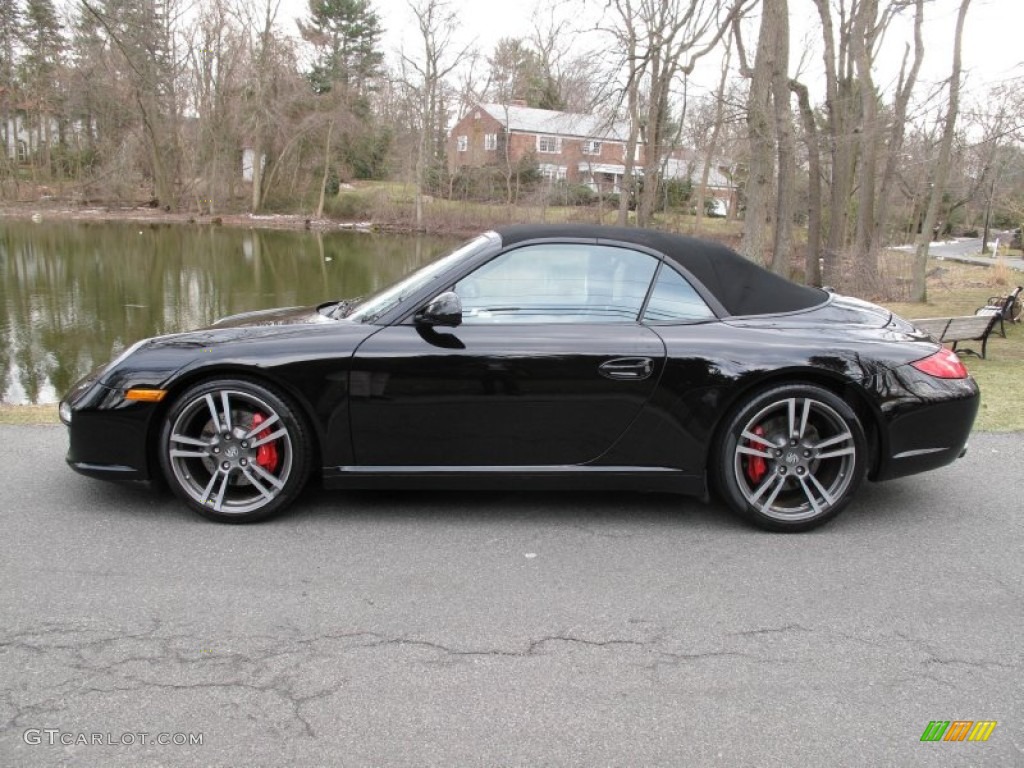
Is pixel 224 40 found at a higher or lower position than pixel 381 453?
higher

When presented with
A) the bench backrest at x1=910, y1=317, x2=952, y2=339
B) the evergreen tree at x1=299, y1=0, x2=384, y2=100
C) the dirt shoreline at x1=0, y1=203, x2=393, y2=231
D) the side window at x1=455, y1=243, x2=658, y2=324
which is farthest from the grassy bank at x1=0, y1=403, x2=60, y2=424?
the evergreen tree at x1=299, y1=0, x2=384, y2=100

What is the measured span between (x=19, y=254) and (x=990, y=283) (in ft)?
99.8

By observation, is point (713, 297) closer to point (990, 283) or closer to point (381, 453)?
point (381, 453)

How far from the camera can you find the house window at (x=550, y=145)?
63531 mm

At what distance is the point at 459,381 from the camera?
3.90 meters

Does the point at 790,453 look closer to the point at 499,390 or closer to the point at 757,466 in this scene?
the point at 757,466

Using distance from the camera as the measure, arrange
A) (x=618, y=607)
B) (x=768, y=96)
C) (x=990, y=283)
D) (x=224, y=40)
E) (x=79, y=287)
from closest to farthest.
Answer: (x=618, y=607) → (x=768, y=96) → (x=79, y=287) → (x=990, y=283) → (x=224, y=40)

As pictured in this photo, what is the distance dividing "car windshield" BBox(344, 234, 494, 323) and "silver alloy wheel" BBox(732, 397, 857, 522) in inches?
65.1

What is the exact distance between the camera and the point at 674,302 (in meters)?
4.10

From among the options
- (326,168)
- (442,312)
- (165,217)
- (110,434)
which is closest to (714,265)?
(442,312)

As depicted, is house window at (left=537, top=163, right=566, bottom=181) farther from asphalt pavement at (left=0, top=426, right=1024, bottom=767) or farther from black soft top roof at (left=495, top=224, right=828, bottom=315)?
asphalt pavement at (left=0, top=426, right=1024, bottom=767)

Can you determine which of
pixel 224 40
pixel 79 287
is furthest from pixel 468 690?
pixel 224 40

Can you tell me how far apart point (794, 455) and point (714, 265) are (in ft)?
3.45

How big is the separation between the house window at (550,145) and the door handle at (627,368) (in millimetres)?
61902
